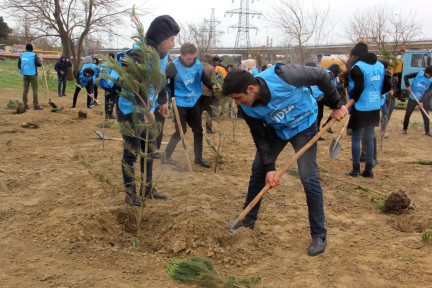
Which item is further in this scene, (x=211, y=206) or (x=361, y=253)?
(x=211, y=206)

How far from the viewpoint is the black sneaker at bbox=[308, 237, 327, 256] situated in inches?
126

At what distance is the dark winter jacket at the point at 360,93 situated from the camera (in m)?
5.12

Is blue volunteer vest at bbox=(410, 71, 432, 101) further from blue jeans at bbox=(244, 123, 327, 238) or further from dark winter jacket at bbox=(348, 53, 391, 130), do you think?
blue jeans at bbox=(244, 123, 327, 238)

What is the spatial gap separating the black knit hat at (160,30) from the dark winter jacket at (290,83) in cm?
124

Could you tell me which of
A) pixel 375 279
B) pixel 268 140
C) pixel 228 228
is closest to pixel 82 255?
pixel 228 228

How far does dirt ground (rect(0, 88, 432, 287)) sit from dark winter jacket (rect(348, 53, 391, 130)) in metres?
0.82

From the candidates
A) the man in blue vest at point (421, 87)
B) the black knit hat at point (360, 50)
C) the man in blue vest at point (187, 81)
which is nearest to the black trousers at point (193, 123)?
the man in blue vest at point (187, 81)

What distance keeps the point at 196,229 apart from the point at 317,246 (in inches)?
40.9

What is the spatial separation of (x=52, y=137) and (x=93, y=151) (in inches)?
69.1

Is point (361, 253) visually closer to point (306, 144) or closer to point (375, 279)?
point (375, 279)

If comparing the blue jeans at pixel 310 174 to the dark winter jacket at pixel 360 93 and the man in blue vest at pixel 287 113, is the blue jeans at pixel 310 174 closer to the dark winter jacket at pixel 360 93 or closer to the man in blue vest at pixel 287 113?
the man in blue vest at pixel 287 113

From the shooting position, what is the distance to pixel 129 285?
261 centimetres

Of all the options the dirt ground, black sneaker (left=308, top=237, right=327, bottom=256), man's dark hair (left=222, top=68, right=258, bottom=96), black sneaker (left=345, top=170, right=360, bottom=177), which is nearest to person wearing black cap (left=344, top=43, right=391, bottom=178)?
black sneaker (left=345, top=170, right=360, bottom=177)

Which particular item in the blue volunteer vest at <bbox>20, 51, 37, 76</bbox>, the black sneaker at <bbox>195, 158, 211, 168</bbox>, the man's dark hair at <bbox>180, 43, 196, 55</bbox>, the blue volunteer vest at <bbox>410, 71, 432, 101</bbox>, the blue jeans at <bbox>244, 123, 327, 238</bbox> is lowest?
the black sneaker at <bbox>195, 158, 211, 168</bbox>
